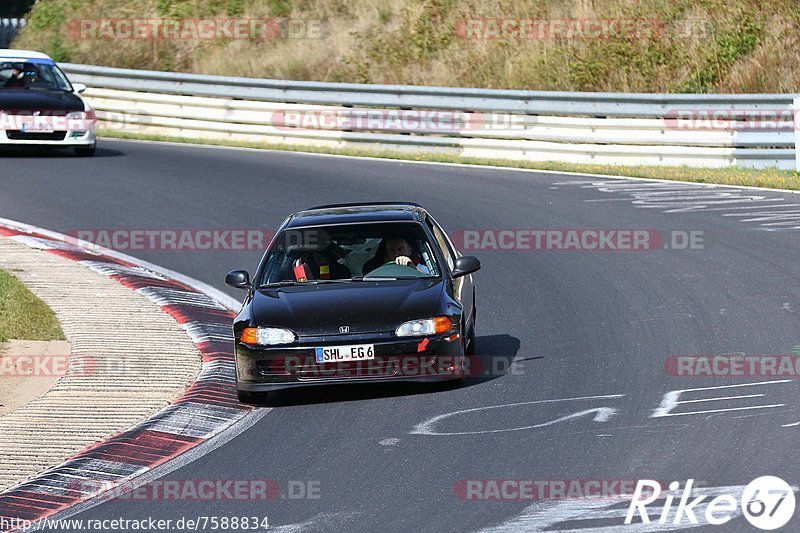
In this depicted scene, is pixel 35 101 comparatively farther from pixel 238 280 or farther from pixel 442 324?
pixel 442 324

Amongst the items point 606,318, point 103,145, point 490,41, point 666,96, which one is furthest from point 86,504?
point 490,41

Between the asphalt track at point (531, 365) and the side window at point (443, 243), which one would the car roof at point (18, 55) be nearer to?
the asphalt track at point (531, 365)

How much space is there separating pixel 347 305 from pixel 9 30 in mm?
28428

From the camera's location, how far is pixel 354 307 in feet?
33.6

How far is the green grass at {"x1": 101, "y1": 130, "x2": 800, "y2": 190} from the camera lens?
20.1 metres

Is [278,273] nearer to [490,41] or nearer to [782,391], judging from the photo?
[782,391]

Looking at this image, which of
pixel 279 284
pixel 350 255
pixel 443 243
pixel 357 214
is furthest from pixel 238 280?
pixel 443 243

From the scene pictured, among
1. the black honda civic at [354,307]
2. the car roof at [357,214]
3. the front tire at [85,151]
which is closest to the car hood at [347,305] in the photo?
the black honda civic at [354,307]

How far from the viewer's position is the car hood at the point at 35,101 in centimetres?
2286

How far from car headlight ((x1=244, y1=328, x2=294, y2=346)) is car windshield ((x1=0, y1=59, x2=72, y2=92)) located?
585 inches

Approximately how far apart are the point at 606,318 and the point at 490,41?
16.9 metres

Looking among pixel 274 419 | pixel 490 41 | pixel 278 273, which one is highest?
pixel 490 41

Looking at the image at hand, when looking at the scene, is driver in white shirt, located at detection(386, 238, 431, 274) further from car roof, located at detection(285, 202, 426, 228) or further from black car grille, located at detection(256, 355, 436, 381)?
black car grille, located at detection(256, 355, 436, 381)

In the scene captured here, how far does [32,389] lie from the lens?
1068 centimetres
